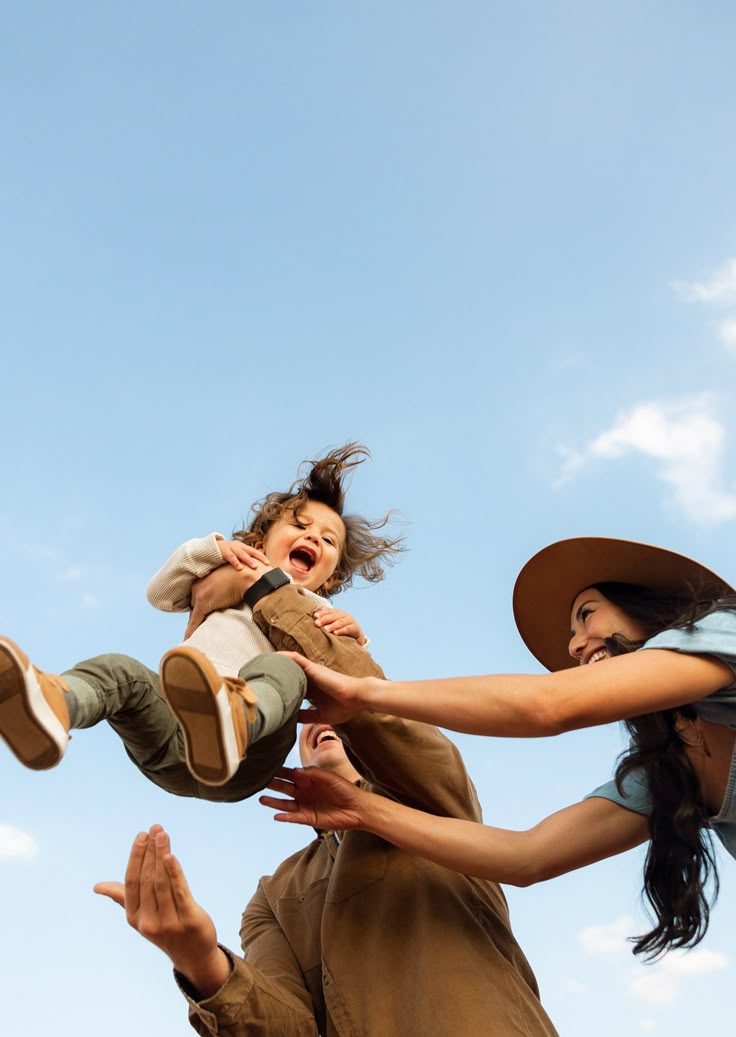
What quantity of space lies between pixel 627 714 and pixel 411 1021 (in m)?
1.16

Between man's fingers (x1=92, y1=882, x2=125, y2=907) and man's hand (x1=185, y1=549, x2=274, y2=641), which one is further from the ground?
man's hand (x1=185, y1=549, x2=274, y2=641)

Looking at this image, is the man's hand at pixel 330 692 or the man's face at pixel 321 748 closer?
the man's hand at pixel 330 692

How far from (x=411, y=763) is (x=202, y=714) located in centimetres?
118

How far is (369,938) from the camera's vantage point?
11.2ft

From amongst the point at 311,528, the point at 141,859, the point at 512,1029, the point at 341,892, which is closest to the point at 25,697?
the point at 141,859

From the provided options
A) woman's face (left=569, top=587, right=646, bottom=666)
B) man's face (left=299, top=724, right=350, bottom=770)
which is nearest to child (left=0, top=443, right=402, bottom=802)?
man's face (left=299, top=724, right=350, bottom=770)

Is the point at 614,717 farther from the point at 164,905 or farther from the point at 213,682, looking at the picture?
the point at 164,905

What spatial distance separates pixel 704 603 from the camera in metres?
3.39

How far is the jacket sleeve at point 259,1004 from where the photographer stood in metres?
3.20

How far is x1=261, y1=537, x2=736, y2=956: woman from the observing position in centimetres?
303

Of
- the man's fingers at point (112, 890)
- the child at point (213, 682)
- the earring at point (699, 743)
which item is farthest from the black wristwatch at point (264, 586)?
the earring at point (699, 743)

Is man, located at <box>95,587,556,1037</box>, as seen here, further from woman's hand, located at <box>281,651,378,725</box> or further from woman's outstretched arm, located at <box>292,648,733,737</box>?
woman's outstretched arm, located at <box>292,648,733,737</box>

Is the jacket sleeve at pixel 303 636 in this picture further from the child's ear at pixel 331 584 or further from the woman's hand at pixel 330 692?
the child's ear at pixel 331 584

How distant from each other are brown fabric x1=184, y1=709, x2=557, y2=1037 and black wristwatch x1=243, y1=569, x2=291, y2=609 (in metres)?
0.54
